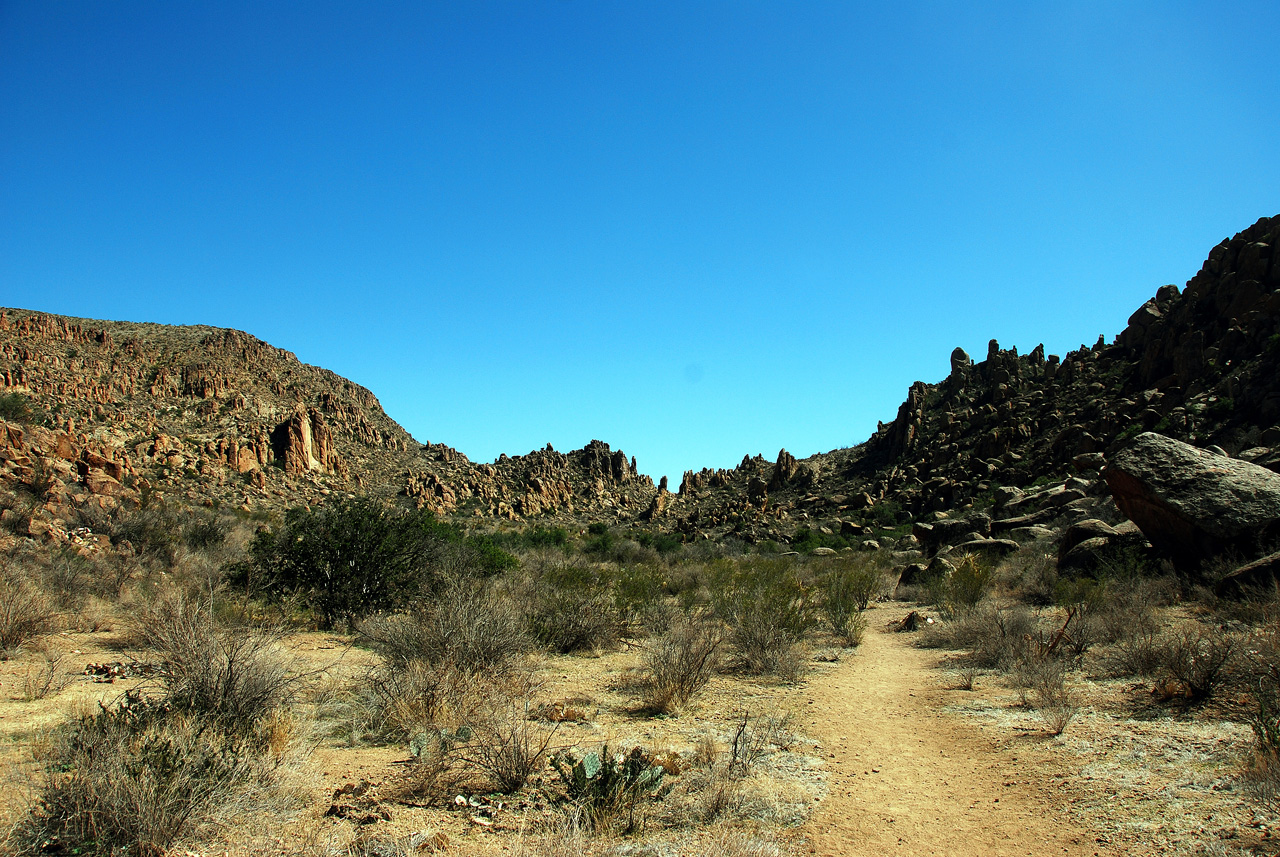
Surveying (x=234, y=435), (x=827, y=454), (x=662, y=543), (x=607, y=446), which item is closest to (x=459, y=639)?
(x=662, y=543)

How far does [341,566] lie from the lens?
14570mm

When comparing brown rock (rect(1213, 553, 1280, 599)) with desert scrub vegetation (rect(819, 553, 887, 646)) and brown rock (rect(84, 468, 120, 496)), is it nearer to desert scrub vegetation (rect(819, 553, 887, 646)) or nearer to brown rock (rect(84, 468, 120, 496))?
desert scrub vegetation (rect(819, 553, 887, 646))

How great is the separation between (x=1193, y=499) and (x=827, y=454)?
50.3 meters

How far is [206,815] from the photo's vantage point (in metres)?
4.28

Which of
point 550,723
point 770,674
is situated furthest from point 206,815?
point 770,674

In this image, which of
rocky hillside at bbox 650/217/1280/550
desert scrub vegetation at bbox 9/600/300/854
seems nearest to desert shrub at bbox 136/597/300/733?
desert scrub vegetation at bbox 9/600/300/854

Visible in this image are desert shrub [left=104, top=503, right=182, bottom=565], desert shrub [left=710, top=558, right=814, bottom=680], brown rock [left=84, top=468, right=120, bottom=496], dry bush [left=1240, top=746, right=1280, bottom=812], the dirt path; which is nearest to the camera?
dry bush [left=1240, top=746, right=1280, bottom=812]

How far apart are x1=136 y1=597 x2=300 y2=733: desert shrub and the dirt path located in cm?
495

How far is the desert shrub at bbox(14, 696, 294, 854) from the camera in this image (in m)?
3.91

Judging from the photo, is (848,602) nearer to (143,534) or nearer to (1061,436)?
(143,534)

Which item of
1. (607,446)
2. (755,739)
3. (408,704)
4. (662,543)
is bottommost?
(755,739)

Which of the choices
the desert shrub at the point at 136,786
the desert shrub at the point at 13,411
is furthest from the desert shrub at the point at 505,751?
the desert shrub at the point at 13,411

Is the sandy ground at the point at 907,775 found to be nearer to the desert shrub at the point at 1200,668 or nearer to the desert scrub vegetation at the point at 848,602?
the desert shrub at the point at 1200,668

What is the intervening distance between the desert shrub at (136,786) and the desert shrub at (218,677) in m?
0.46
